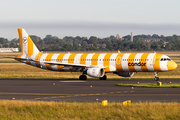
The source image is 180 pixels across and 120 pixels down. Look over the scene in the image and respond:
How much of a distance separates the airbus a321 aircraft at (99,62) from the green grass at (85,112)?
2839cm

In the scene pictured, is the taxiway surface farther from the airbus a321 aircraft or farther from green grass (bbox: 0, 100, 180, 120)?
the airbus a321 aircraft

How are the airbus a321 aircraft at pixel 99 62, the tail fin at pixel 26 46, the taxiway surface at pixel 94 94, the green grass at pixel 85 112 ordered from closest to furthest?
the green grass at pixel 85 112 → the taxiway surface at pixel 94 94 → the airbus a321 aircraft at pixel 99 62 → the tail fin at pixel 26 46

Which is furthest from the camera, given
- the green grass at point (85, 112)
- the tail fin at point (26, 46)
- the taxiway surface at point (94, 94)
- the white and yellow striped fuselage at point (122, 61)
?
the tail fin at point (26, 46)

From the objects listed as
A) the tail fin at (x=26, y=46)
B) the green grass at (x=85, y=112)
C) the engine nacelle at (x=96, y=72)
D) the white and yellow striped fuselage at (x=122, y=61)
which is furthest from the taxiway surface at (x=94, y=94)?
the tail fin at (x=26, y=46)

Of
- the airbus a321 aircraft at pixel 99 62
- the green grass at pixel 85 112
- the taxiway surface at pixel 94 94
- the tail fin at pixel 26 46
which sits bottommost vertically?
the taxiway surface at pixel 94 94

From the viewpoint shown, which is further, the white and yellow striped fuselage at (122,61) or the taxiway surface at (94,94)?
the white and yellow striped fuselage at (122,61)

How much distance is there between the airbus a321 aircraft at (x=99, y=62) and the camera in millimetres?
49062

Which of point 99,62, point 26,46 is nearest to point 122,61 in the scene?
point 99,62

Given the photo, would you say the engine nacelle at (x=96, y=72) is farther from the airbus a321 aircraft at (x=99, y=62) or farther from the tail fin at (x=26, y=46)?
the tail fin at (x=26, y=46)

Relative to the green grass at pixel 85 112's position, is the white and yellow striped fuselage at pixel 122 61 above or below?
above

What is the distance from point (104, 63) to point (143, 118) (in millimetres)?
34538

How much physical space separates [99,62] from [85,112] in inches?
1326

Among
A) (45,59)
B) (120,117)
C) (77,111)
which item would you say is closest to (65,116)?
(77,111)

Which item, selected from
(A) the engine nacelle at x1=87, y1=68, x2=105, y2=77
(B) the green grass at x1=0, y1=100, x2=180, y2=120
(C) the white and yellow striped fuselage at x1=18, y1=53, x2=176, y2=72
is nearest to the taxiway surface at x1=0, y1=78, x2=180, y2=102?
(B) the green grass at x1=0, y1=100, x2=180, y2=120
